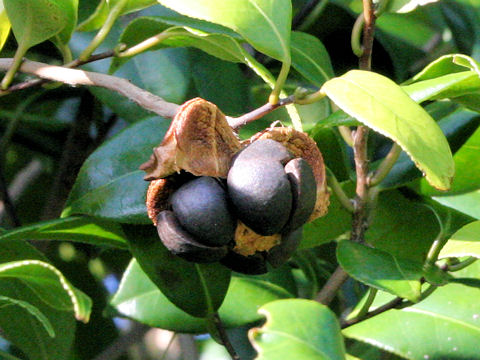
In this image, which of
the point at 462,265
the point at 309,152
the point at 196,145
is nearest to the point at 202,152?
the point at 196,145

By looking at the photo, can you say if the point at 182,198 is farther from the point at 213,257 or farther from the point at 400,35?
the point at 400,35

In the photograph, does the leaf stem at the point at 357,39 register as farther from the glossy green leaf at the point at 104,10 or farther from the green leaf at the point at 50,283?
the green leaf at the point at 50,283

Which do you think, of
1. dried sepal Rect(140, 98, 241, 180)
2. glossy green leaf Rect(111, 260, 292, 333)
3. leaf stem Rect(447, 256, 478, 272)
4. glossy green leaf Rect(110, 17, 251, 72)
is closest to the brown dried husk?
dried sepal Rect(140, 98, 241, 180)

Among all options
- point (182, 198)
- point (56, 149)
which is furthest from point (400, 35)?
point (182, 198)

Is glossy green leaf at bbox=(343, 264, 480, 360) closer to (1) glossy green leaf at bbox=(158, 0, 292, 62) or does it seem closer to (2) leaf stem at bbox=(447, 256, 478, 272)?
(2) leaf stem at bbox=(447, 256, 478, 272)

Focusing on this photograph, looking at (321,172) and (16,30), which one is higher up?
(16,30)

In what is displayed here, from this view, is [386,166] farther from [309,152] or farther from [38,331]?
[38,331]
